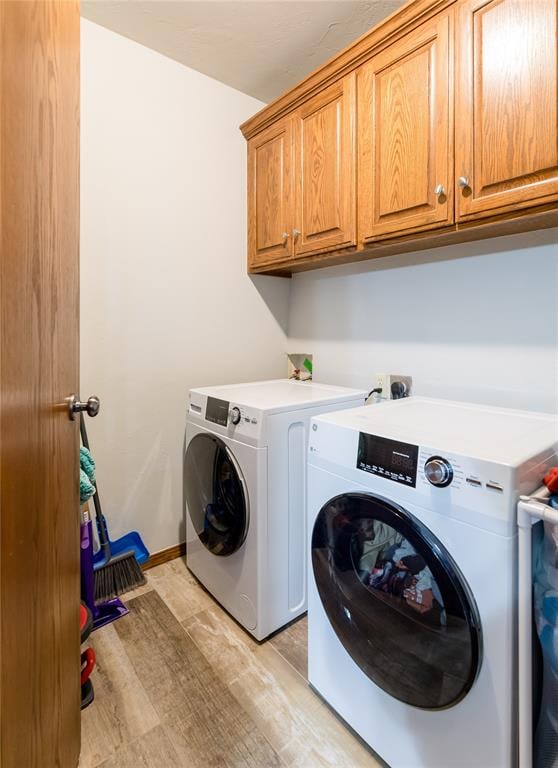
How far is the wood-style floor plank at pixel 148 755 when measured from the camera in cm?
106

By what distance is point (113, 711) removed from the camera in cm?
121

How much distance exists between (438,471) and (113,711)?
1.28m

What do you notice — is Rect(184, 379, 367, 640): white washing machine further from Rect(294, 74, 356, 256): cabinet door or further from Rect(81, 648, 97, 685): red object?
Rect(294, 74, 356, 256): cabinet door

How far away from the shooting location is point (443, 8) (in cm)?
125

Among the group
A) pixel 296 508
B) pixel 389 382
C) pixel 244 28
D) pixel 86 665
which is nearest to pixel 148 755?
pixel 86 665

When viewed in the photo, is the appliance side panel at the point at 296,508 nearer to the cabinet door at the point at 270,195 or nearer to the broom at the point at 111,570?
the broom at the point at 111,570

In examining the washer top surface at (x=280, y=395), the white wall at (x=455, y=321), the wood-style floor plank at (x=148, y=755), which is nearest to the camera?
the wood-style floor plank at (x=148, y=755)

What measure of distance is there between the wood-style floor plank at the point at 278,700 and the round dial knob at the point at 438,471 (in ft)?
2.90

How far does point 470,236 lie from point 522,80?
0.48 metres

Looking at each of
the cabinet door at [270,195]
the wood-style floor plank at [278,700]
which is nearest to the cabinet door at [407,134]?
the cabinet door at [270,195]

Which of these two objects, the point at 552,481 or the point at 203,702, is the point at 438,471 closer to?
the point at 552,481

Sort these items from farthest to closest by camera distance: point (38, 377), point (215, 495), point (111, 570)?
point (111, 570) → point (215, 495) → point (38, 377)

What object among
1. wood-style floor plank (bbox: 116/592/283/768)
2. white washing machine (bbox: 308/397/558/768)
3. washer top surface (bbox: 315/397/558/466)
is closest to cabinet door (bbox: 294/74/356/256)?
washer top surface (bbox: 315/397/558/466)

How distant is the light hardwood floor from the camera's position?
108 centimetres
